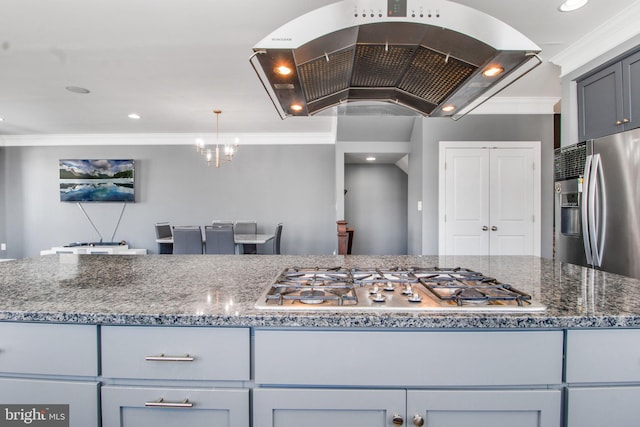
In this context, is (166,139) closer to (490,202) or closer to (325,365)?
(490,202)

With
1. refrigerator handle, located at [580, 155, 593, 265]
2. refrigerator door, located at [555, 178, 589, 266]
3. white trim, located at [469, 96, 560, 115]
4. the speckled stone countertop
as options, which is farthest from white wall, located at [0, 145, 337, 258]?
the speckled stone countertop

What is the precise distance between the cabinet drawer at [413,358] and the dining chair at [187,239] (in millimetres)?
3496

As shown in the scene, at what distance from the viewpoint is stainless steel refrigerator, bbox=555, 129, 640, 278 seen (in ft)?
6.70

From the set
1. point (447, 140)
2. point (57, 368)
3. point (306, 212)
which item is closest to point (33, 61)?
point (57, 368)

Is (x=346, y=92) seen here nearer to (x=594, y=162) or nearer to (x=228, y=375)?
(x=228, y=375)

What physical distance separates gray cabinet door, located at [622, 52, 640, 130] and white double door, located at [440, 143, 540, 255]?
176 cm

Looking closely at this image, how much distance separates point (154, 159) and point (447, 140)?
16.6 ft

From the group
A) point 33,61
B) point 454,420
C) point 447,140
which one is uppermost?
point 33,61

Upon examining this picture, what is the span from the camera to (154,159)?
585cm

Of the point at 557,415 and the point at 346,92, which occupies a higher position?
the point at 346,92

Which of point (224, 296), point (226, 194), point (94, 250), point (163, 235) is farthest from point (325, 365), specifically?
point (94, 250)

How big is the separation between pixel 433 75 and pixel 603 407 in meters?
1.20

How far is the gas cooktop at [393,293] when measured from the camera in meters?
0.90

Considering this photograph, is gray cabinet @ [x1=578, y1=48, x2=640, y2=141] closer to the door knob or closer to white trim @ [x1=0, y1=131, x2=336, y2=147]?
the door knob
